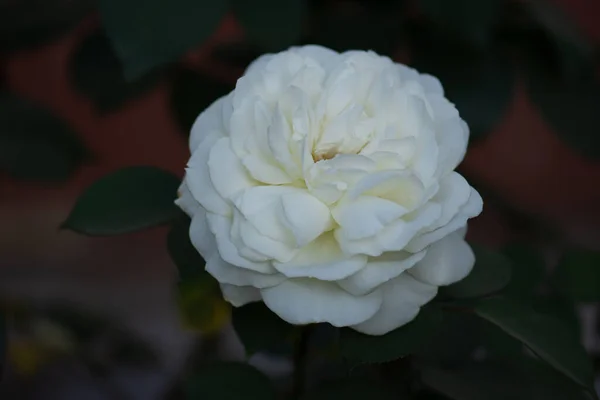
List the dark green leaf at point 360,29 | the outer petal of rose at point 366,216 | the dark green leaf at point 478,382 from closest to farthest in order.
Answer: the outer petal of rose at point 366,216 < the dark green leaf at point 478,382 < the dark green leaf at point 360,29

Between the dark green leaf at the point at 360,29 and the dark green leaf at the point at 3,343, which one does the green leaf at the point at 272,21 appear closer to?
the dark green leaf at the point at 360,29

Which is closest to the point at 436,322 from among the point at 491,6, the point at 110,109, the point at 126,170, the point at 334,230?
the point at 334,230

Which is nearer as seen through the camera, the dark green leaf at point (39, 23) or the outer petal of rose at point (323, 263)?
the outer petal of rose at point (323, 263)

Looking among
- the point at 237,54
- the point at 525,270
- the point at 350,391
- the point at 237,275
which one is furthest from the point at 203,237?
the point at 237,54

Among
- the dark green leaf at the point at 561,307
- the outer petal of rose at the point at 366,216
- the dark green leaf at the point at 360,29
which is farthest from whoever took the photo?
the dark green leaf at the point at 360,29

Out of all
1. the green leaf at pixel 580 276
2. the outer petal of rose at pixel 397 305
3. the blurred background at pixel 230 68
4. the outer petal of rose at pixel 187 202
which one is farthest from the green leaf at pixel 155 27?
the green leaf at pixel 580 276

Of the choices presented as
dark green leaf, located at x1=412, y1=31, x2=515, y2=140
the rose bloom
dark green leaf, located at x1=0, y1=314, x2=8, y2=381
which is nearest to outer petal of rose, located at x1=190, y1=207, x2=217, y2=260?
the rose bloom

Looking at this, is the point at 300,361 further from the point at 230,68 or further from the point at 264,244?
the point at 230,68
